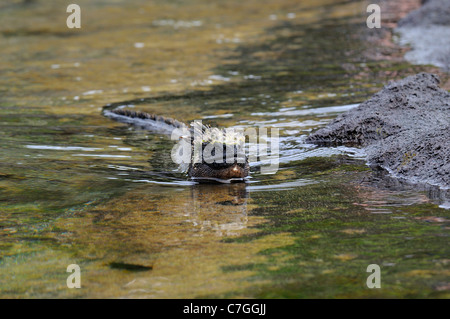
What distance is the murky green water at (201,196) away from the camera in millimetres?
3621

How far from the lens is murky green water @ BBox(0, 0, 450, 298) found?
362 centimetres

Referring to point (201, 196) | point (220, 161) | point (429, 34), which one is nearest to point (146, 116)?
point (220, 161)

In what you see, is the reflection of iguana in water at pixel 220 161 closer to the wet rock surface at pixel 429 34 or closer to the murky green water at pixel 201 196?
the murky green water at pixel 201 196

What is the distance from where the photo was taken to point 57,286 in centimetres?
360

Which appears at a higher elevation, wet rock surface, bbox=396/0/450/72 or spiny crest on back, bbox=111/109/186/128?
wet rock surface, bbox=396/0/450/72

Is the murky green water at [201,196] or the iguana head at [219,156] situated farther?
the iguana head at [219,156]

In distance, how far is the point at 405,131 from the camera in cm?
644

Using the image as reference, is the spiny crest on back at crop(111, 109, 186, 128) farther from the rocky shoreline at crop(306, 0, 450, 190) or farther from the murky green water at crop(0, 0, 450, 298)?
the rocky shoreline at crop(306, 0, 450, 190)

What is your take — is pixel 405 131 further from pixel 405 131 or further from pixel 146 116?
pixel 146 116

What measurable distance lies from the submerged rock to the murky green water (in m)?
0.25

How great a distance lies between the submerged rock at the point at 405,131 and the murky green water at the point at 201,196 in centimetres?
25

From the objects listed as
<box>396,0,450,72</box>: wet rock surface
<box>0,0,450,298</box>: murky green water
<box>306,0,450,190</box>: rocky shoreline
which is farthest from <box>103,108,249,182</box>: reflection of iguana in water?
<box>396,0,450,72</box>: wet rock surface

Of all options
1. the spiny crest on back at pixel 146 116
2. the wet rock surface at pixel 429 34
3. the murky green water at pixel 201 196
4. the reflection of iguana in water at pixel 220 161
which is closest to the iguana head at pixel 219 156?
the reflection of iguana in water at pixel 220 161
